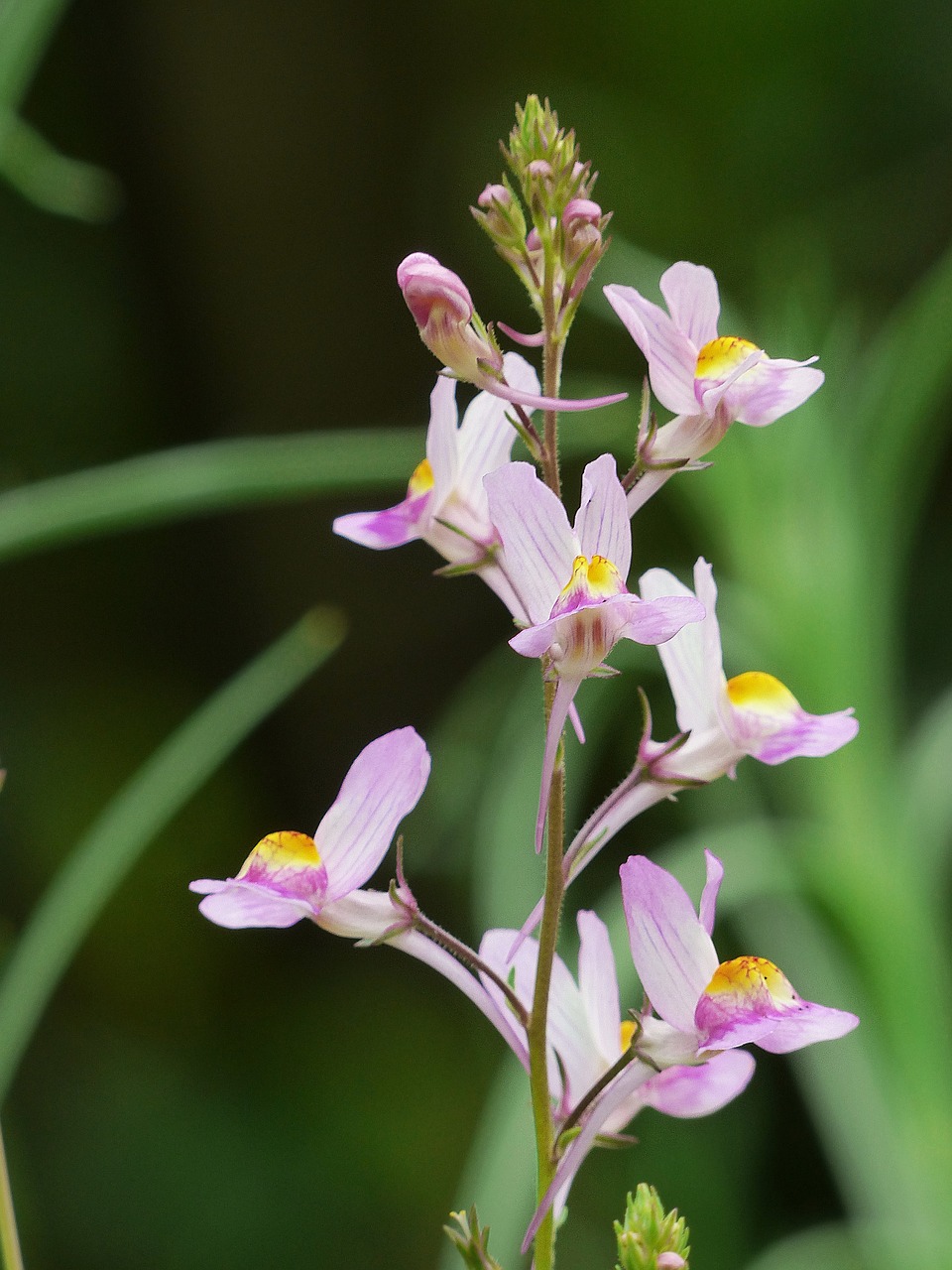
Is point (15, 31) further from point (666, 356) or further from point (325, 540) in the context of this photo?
point (325, 540)

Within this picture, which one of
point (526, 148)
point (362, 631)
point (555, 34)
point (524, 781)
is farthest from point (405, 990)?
point (526, 148)

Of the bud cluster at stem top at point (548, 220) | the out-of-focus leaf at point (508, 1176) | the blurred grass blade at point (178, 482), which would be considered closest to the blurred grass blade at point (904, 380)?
the blurred grass blade at point (178, 482)

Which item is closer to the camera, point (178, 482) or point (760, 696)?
point (760, 696)

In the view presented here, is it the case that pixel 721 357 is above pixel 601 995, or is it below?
above

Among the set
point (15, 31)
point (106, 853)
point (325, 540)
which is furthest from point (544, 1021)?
point (325, 540)

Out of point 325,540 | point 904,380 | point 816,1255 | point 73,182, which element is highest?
point 73,182

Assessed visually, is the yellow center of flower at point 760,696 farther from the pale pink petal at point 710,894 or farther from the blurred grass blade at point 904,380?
the blurred grass blade at point 904,380

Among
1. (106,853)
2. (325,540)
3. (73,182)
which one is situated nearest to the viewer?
(106,853)

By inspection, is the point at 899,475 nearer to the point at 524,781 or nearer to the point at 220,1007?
the point at 524,781
